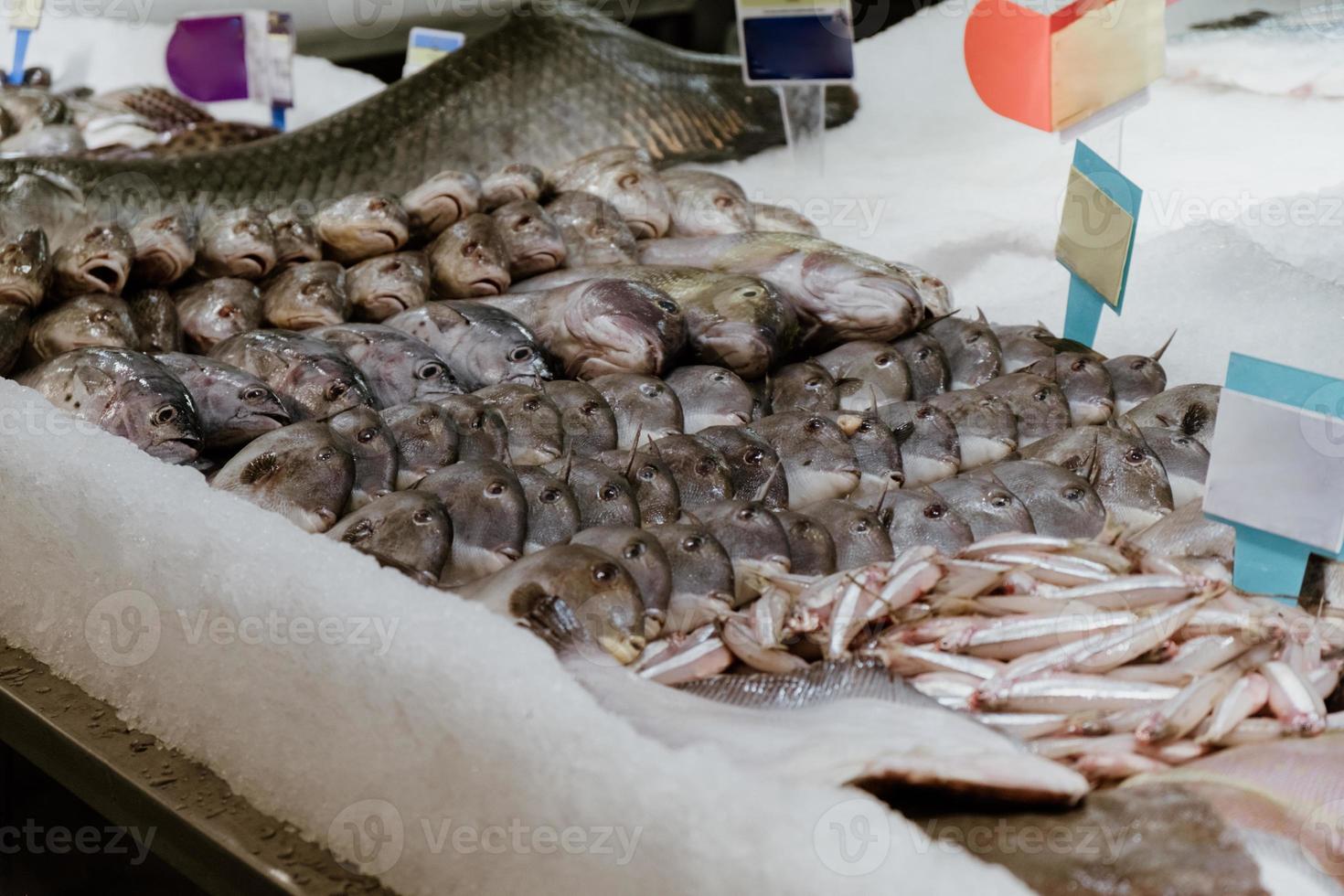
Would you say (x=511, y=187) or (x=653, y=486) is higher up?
(x=511, y=187)

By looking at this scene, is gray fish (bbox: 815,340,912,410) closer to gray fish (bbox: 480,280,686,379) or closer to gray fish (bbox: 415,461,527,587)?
gray fish (bbox: 480,280,686,379)

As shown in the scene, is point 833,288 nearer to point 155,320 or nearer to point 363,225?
point 363,225

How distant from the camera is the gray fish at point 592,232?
117 inches

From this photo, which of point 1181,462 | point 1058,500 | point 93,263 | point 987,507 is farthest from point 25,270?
point 1181,462

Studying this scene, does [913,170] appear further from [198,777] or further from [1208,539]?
[198,777]

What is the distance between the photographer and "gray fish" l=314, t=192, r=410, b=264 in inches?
111

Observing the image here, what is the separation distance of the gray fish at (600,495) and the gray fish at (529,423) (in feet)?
0.44

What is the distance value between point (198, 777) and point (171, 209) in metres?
1.89

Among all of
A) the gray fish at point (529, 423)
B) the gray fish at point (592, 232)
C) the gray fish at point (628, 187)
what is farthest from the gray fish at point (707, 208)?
the gray fish at point (529, 423)

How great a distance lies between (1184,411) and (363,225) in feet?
5.82

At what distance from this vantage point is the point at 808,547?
5.90ft

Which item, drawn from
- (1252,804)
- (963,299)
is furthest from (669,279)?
(1252,804)

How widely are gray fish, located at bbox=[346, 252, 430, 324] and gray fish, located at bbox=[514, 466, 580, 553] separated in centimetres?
93

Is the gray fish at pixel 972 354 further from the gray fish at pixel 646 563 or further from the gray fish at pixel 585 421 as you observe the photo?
the gray fish at pixel 646 563
